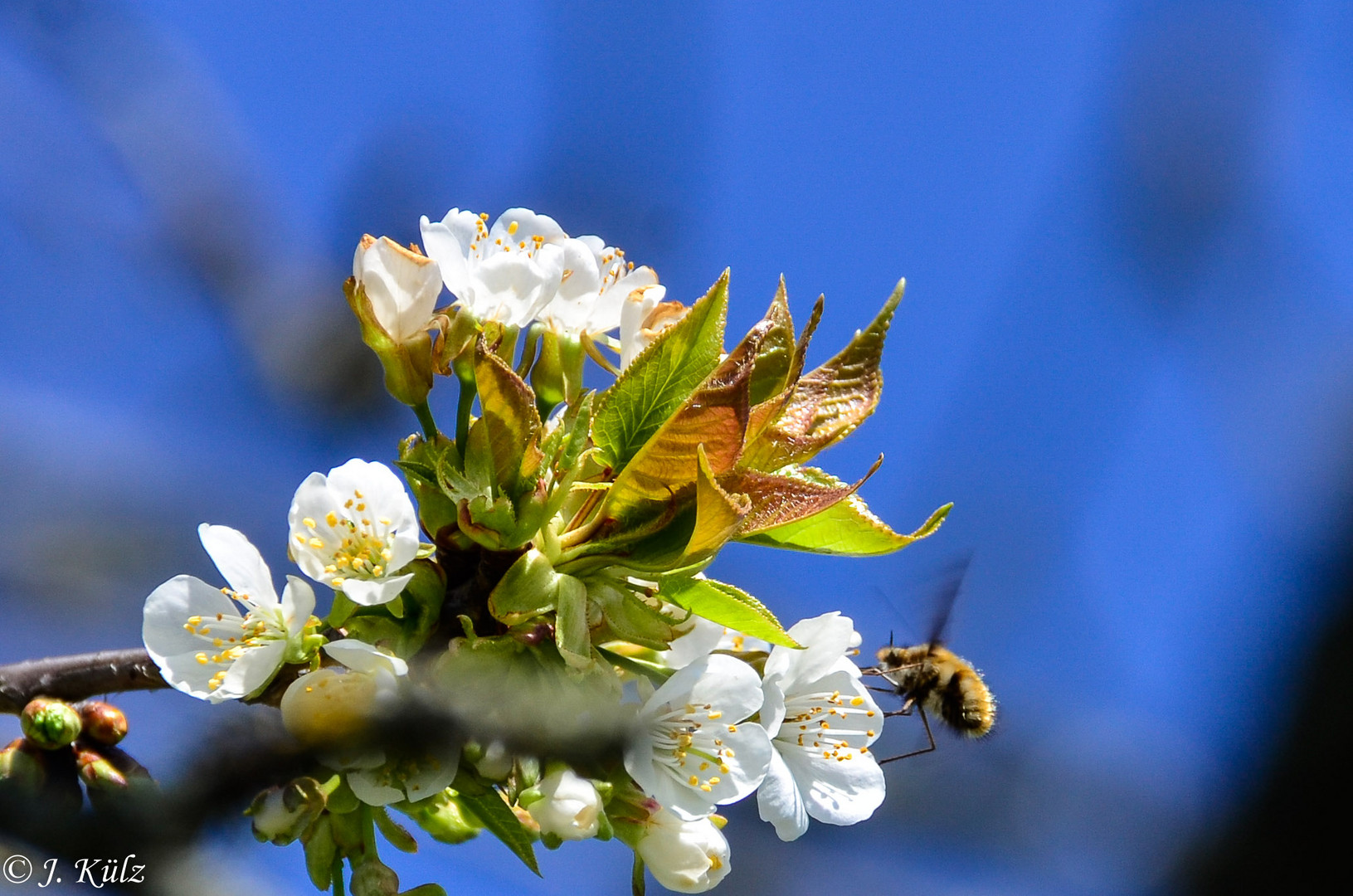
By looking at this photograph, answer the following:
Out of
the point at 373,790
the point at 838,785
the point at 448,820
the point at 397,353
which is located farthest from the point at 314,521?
the point at 838,785

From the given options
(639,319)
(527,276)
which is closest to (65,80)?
(527,276)

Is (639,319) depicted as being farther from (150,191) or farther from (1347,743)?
(1347,743)

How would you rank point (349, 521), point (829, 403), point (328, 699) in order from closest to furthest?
point (328, 699), point (349, 521), point (829, 403)

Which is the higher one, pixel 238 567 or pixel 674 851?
pixel 238 567

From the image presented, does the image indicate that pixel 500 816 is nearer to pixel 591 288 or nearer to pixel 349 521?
pixel 349 521

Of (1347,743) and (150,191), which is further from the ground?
(150,191)

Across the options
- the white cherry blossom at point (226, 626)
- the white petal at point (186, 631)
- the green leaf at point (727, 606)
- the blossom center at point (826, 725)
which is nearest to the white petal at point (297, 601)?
the white cherry blossom at point (226, 626)

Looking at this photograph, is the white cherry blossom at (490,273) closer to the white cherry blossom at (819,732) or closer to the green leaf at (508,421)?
the green leaf at (508,421)
